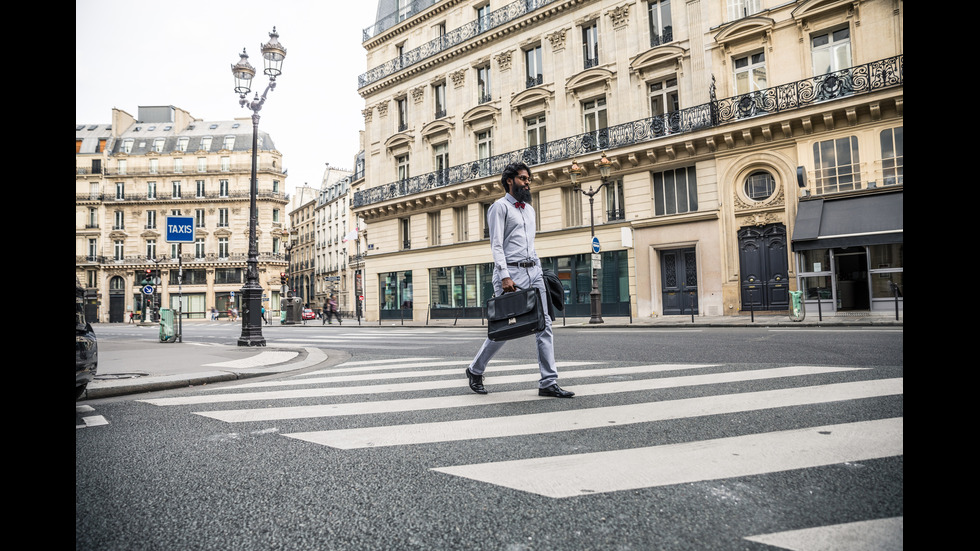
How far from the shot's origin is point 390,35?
3278 cm

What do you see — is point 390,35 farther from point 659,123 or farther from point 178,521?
point 178,521

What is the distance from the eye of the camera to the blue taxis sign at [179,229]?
12016mm

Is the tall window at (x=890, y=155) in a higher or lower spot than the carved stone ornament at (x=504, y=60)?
lower

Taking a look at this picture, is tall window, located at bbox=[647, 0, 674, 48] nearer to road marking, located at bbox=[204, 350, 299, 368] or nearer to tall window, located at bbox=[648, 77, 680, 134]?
tall window, located at bbox=[648, 77, 680, 134]

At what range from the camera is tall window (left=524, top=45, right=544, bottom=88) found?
26.3 meters

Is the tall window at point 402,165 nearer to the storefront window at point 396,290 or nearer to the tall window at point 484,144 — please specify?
the tall window at point 484,144

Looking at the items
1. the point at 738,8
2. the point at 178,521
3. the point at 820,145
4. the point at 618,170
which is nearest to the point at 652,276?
the point at 618,170

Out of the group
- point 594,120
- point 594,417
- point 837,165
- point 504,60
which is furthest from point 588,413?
point 504,60

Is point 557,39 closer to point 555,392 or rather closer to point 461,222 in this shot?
point 461,222

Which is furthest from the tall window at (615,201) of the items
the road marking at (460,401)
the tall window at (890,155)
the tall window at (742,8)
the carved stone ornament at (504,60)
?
the road marking at (460,401)

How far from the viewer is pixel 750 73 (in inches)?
808

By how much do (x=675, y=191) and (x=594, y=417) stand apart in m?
19.8

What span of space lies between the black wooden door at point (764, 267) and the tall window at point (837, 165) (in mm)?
1950
